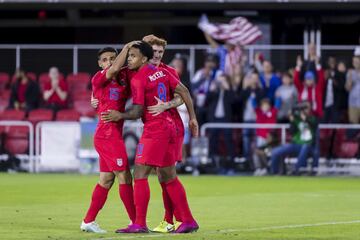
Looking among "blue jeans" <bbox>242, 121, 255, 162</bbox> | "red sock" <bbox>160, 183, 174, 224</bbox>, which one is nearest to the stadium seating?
"blue jeans" <bbox>242, 121, 255, 162</bbox>

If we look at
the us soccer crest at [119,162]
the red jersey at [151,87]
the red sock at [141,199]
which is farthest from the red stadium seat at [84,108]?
the red sock at [141,199]

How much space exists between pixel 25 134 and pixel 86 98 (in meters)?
2.20

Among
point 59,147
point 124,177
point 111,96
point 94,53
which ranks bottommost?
point 59,147

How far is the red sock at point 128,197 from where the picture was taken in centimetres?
1345

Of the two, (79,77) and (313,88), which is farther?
(79,77)

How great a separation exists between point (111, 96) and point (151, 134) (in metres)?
0.74

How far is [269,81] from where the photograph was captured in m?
28.7

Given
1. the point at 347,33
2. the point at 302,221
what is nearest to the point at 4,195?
the point at 302,221

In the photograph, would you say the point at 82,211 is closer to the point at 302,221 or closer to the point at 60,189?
the point at 302,221

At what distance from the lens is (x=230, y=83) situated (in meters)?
28.7

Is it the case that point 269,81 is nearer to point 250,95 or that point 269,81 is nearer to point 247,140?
point 250,95

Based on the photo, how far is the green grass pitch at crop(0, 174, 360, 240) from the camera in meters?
13.2

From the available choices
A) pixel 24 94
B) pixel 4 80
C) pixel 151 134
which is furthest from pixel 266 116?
pixel 151 134

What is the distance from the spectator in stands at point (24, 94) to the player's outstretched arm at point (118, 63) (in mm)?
17003
